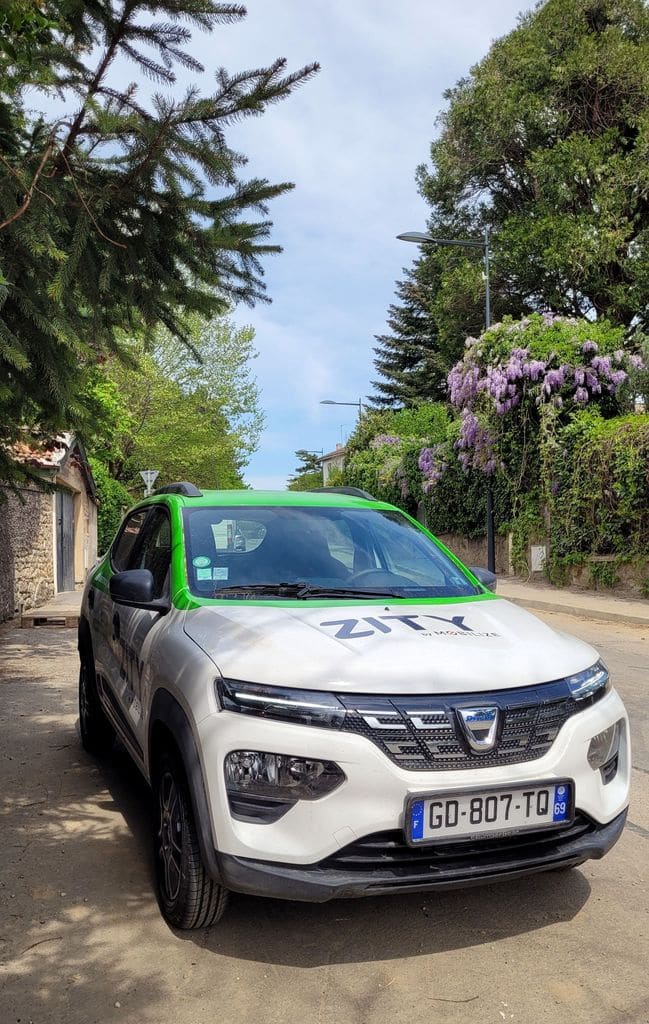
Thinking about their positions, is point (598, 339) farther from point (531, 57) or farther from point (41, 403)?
point (41, 403)

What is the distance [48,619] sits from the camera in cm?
1348

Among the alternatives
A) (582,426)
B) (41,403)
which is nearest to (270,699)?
(41,403)

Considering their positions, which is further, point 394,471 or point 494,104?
point 394,471

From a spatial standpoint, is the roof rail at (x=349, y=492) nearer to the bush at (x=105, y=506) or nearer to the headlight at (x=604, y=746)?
the headlight at (x=604, y=746)

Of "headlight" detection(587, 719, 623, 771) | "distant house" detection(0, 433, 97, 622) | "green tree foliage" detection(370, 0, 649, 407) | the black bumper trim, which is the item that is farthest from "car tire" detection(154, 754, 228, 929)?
"green tree foliage" detection(370, 0, 649, 407)

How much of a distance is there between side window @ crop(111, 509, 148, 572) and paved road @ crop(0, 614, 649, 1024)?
161cm

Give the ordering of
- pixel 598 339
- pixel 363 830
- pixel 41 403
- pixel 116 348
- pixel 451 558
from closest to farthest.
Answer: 1. pixel 363 830
2. pixel 451 558
3. pixel 41 403
4. pixel 116 348
5. pixel 598 339

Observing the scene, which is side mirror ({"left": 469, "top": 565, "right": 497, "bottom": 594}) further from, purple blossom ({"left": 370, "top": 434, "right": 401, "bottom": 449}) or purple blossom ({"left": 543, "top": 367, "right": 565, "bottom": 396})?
purple blossom ({"left": 370, "top": 434, "right": 401, "bottom": 449})

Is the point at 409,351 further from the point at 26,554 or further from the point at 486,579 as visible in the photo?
the point at 486,579

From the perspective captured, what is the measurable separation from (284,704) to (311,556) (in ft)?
4.72

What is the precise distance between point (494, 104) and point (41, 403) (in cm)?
2908

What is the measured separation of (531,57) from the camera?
29016 millimetres

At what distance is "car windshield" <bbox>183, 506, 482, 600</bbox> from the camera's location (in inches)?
148

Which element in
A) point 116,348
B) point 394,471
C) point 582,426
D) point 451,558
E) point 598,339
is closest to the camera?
point 451,558
